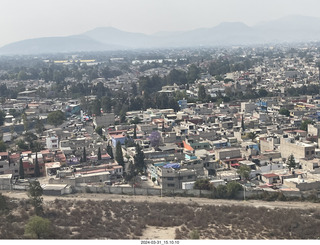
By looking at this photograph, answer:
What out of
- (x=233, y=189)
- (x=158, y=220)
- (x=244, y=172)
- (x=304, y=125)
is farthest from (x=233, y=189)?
(x=304, y=125)

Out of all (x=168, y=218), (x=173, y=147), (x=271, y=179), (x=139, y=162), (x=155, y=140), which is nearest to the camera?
(x=168, y=218)

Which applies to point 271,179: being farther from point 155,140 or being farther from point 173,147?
point 155,140

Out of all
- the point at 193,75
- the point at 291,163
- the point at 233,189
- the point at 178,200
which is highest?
the point at 193,75

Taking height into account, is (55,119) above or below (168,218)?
above

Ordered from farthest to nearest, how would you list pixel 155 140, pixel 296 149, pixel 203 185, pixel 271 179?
1. pixel 155 140
2. pixel 296 149
3. pixel 271 179
4. pixel 203 185

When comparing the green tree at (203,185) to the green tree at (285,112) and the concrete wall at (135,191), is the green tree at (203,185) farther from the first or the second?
the green tree at (285,112)

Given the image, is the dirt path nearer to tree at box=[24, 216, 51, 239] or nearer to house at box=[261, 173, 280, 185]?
house at box=[261, 173, 280, 185]

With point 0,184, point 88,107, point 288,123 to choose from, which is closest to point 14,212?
point 0,184

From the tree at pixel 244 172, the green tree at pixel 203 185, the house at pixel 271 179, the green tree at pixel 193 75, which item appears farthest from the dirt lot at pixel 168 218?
the green tree at pixel 193 75
